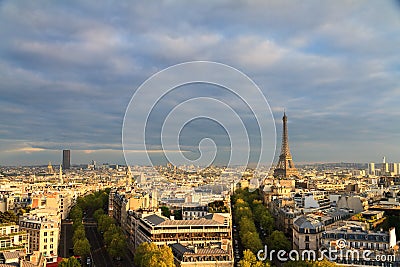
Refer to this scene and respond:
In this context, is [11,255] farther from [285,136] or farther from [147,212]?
[285,136]

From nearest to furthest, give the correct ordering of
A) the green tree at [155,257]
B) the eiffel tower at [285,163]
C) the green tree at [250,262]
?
the green tree at [250,262] → the green tree at [155,257] → the eiffel tower at [285,163]

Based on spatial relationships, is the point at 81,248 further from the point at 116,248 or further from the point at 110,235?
the point at 110,235

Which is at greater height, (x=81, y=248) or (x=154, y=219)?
(x=154, y=219)

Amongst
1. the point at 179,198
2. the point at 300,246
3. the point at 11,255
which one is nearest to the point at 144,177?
the point at 179,198

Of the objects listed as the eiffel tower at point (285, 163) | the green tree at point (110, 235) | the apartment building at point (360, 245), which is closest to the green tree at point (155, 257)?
the green tree at point (110, 235)

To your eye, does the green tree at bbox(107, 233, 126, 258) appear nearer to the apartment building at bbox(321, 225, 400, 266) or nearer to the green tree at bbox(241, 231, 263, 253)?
the green tree at bbox(241, 231, 263, 253)

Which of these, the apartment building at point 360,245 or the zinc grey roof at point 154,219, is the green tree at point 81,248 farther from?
the apartment building at point 360,245

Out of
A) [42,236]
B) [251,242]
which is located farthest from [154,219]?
[42,236]

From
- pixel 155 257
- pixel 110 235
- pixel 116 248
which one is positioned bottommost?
pixel 116 248
